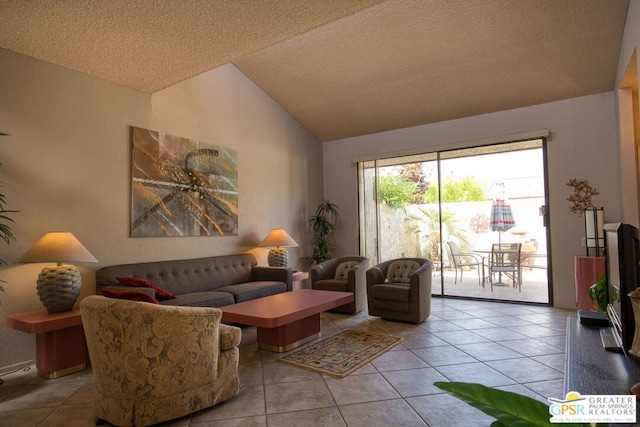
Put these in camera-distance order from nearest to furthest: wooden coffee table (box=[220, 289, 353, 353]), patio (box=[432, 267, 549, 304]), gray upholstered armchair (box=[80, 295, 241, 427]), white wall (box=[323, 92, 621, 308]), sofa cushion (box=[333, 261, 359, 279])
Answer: gray upholstered armchair (box=[80, 295, 241, 427]) < wooden coffee table (box=[220, 289, 353, 353]) < white wall (box=[323, 92, 621, 308]) < sofa cushion (box=[333, 261, 359, 279]) < patio (box=[432, 267, 549, 304])

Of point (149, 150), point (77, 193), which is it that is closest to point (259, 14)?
point (149, 150)

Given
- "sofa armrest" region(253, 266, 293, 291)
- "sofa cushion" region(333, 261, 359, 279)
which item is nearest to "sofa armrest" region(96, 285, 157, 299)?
"sofa armrest" region(253, 266, 293, 291)

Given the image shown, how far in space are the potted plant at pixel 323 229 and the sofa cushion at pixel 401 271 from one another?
1.99 meters

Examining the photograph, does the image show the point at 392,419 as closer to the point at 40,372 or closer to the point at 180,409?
the point at 180,409

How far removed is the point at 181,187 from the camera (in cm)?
515

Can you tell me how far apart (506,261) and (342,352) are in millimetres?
3999

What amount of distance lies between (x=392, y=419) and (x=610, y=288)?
66.9 inches

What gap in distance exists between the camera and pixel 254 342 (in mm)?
4176

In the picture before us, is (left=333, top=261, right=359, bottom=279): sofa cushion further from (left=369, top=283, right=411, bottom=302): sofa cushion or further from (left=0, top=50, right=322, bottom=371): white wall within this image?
(left=0, top=50, right=322, bottom=371): white wall

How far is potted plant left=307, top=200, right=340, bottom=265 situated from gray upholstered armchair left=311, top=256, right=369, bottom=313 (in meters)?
1.13

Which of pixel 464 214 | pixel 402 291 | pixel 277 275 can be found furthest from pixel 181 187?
pixel 464 214

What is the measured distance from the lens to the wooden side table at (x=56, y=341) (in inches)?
126

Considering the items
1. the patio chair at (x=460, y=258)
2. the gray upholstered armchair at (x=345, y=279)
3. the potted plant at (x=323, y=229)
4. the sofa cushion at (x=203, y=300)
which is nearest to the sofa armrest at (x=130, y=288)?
the sofa cushion at (x=203, y=300)

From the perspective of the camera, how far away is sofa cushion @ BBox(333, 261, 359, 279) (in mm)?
5926
